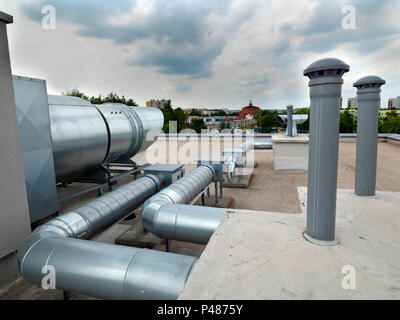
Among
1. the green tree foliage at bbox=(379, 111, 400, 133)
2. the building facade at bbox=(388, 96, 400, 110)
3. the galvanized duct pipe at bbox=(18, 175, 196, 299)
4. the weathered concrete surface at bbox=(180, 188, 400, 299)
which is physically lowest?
the galvanized duct pipe at bbox=(18, 175, 196, 299)

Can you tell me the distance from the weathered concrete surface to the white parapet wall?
917 centimetres

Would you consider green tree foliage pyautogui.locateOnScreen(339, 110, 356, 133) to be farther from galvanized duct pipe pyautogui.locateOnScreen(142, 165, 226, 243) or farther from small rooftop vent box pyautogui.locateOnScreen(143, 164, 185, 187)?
galvanized duct pipe pyautogui.locateOnScreen(142, 165, 226, 243)

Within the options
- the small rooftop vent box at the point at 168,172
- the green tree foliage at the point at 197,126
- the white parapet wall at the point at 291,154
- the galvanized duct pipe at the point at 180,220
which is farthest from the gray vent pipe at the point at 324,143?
the green tree foliage at the point at 197,126

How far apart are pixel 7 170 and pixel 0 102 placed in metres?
1.09

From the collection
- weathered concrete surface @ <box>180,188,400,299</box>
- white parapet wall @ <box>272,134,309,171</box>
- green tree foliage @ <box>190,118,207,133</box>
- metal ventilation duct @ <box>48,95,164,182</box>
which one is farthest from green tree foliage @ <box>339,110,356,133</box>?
weathered concrete surface @ <box>180,188,400,299</box>

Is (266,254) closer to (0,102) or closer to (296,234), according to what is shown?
(296,234)

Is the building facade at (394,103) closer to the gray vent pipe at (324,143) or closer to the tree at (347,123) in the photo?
the tree at (347,123)

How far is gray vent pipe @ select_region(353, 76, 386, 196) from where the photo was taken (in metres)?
3.91

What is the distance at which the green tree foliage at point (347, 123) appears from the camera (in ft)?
147

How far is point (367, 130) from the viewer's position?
4.06 meters

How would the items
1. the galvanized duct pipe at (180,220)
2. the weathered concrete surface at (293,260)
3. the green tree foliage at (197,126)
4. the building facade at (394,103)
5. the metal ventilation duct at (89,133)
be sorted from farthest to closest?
1. the building facade at (394,103)
2. the green tree foliage at (197,126)
3. the metal ventilation duct at (89,133)
4. the galvanized duct pipe at (180,220)
5. the weathered concrete surface at (293,260)

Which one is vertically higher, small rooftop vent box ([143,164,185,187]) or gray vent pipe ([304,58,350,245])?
gray vent pipe ([304,58,350,245])

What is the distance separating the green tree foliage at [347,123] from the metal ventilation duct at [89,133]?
1639 inches
